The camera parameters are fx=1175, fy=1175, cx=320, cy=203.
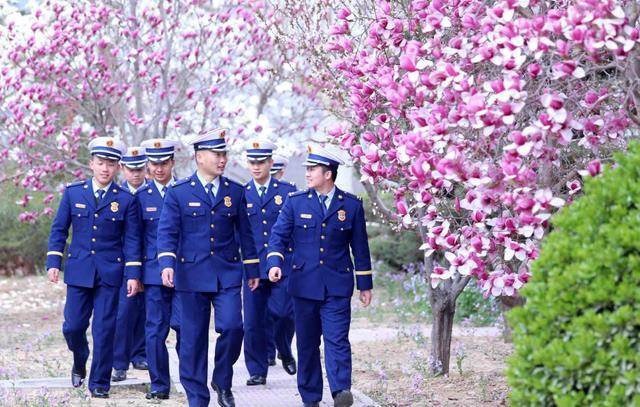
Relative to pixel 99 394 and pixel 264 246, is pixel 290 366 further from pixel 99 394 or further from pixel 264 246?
pixel 99 394

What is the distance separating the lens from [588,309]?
4.43 meters

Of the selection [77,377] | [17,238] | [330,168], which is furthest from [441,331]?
[17,238]

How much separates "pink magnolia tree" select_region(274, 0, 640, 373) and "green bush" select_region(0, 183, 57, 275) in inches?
496

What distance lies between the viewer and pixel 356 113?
710cm

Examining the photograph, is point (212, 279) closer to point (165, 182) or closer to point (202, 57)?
point (165, 182)

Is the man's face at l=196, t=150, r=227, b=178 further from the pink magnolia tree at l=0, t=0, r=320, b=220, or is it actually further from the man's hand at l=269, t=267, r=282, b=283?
the pink magnolia tree at l=0, t=0, r=320, b=220

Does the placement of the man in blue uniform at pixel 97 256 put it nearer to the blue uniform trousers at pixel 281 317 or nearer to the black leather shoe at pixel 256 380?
the black leather shoe at pixel 256 380

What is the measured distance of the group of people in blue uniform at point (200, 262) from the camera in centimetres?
760

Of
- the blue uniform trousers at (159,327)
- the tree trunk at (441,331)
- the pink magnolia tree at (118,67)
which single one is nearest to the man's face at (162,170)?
the blue uniform trousers at (159,327)

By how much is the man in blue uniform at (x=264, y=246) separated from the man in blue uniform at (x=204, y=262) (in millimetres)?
1667

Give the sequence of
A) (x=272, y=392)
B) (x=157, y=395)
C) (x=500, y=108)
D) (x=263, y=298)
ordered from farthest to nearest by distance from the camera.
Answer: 1. (x=263, y=298)
2. (x=272, y=392)
3. (x=157, y=395)
4. (x=500, y=108)

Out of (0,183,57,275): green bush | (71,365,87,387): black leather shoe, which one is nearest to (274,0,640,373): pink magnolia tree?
(71,365,87,387): black leather shoe

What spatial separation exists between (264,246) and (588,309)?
18.3 feet

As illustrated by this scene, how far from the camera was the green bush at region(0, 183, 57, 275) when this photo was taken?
18672mm
